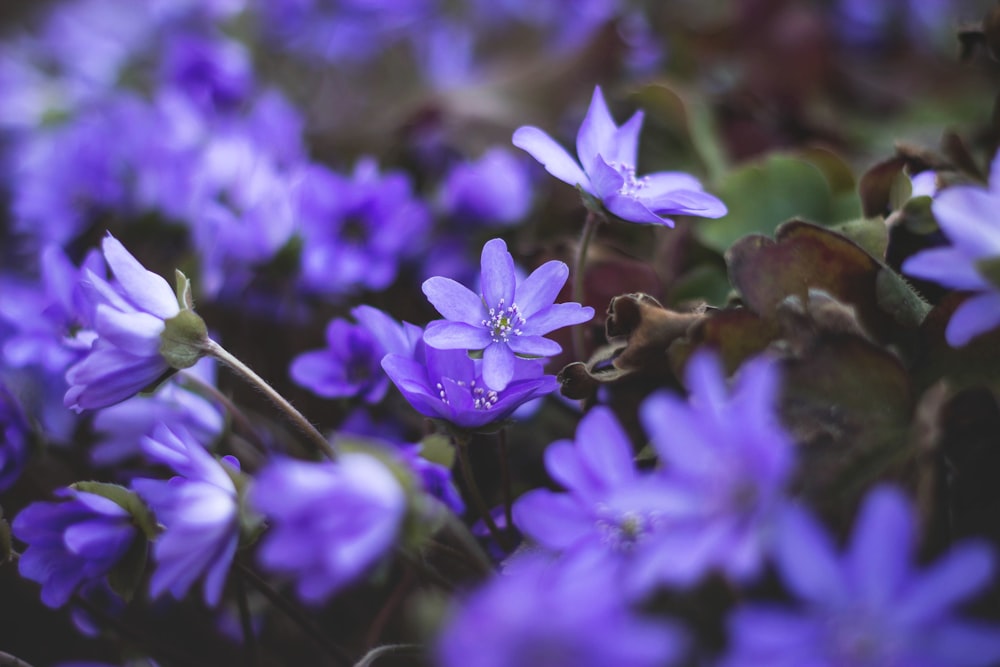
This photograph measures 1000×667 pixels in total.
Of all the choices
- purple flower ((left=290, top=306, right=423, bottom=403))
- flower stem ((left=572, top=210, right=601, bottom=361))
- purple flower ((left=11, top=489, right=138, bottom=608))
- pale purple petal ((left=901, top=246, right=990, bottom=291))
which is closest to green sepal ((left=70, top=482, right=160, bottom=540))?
purple flower ((left=11, top=489, right=138, bottom=608))

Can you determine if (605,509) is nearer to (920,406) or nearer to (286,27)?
(920,406)

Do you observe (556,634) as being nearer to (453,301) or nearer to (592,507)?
(592,507)

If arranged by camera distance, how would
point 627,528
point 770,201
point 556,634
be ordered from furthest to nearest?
point 770,201 < point 627,528 < point 556,634

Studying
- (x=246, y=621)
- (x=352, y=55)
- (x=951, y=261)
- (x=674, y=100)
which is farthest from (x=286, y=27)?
(x=951, y=261)

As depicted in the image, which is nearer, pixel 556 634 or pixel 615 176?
pixel 556 634

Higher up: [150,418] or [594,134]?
[594,134]

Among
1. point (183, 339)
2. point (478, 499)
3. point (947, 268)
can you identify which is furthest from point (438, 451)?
point (947, 268)
